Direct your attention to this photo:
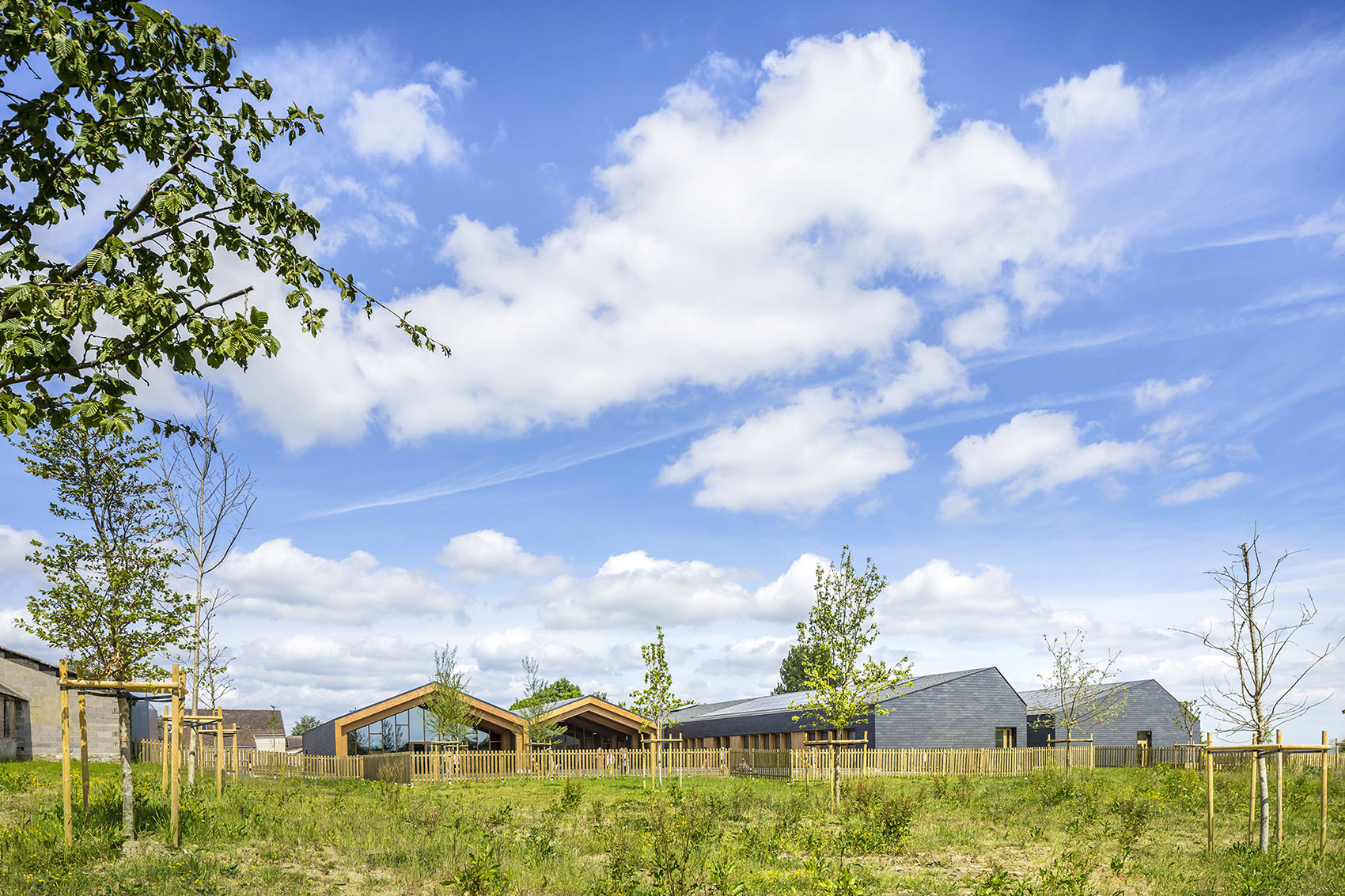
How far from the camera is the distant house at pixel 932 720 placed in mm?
44906

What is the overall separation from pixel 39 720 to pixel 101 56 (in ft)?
146

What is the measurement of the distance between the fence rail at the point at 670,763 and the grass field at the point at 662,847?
14.1 metres

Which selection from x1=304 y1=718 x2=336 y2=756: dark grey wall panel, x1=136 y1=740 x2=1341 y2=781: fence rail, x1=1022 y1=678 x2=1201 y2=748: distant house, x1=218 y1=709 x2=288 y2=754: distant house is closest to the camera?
x1=136 y1=740 x2=1341 y2=781: fence rail

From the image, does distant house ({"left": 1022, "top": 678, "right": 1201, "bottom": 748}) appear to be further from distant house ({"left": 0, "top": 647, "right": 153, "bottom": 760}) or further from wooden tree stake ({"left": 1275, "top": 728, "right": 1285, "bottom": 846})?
distant house ({"left": 0, "top": 647, "right": 153, "bottom": 760})

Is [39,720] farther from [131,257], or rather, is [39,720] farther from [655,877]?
[131,257]

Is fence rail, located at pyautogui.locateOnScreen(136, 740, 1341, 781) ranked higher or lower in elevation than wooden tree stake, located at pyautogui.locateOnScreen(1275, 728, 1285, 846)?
lower

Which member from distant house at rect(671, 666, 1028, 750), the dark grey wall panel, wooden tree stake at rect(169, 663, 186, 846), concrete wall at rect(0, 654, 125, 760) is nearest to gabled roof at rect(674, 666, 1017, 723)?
distant house at rect(671, 666, 1028, 750)

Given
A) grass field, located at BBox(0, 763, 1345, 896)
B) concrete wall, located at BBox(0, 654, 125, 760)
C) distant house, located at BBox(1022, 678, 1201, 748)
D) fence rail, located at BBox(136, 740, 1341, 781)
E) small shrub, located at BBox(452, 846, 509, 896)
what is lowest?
distant house, located at BBox(1022, 678, 1201, 748)

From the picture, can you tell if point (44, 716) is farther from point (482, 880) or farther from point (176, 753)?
point (482, 880)

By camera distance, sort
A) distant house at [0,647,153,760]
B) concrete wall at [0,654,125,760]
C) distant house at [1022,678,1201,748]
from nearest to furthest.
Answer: distant house at [0,647,153,760] → concrete wall at [0,654,125,760] → distant house at [1022,678,1201,748]

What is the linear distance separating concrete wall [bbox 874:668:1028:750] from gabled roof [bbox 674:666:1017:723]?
1.01 ft

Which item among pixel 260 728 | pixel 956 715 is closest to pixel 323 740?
pixel 956 715

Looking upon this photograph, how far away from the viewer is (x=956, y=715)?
47125mm

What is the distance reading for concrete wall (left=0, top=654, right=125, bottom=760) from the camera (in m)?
38.6
